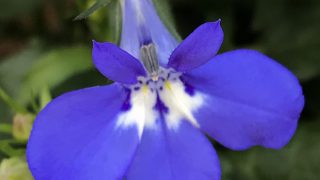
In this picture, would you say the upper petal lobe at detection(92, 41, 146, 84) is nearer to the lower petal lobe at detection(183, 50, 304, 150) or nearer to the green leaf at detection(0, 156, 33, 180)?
the lower petal lobe at detection(183, 50, 304, 150)

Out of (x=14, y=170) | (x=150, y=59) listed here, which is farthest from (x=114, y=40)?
(x=14, y=170)

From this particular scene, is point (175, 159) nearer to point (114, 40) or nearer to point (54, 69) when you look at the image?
point (114, 40)

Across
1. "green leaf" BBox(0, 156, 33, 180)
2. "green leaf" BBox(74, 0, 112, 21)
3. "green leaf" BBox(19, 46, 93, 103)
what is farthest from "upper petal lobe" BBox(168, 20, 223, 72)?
"green leaf" BBox(19, 46, 93, 103)

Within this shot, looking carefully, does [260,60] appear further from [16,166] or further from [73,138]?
[16,166]

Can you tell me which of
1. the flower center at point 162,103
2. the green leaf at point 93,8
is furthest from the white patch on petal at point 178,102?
the green leaf at point 93,8

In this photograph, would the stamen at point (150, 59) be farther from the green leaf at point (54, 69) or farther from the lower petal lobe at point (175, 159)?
the green leaf at point (54, 69)

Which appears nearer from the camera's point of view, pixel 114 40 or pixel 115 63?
pixel 115 63
